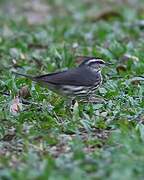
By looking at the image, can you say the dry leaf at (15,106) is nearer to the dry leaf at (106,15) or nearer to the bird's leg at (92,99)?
the bird's leg at (92,99)

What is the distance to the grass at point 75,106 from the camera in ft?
20.5

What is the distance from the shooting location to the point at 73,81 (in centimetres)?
830

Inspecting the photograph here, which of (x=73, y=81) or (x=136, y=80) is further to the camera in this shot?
(x=136, y=80)

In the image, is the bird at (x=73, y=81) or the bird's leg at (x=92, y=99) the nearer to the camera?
the bird at (x=73, y=81)

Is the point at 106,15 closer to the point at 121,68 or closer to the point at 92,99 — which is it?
the point at 121,68

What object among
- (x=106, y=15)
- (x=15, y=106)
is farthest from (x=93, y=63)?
(x=106, y=15)

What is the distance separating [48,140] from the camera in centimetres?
712

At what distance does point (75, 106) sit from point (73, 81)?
317 mm

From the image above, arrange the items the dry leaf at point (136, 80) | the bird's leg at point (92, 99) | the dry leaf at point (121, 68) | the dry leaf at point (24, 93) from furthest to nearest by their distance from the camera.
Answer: the dry leaf at point (121, 68), the dry leaf at point (136, 80), the dry leaf at point (24, 93), the bird's leg at point (92, 99)

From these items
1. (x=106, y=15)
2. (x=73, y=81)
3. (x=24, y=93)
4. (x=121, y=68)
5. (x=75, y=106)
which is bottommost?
(x=75, y=106)

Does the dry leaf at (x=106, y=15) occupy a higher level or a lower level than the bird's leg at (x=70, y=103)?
higher

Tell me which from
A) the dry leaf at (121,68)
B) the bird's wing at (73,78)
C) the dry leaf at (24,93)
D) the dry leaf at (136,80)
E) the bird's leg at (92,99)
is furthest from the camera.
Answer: the dry leaf at (121,68)

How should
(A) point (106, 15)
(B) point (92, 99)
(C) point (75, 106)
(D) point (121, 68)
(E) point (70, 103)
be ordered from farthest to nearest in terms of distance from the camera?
(A) point (106, 15) → (D) point (121, 68) → (B) point (92, 99) → (E) point (70, 103) → (C) point (75, 106)

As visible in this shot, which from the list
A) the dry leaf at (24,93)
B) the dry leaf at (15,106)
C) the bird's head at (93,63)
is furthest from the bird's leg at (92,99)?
the dry leaf at (15,106)
